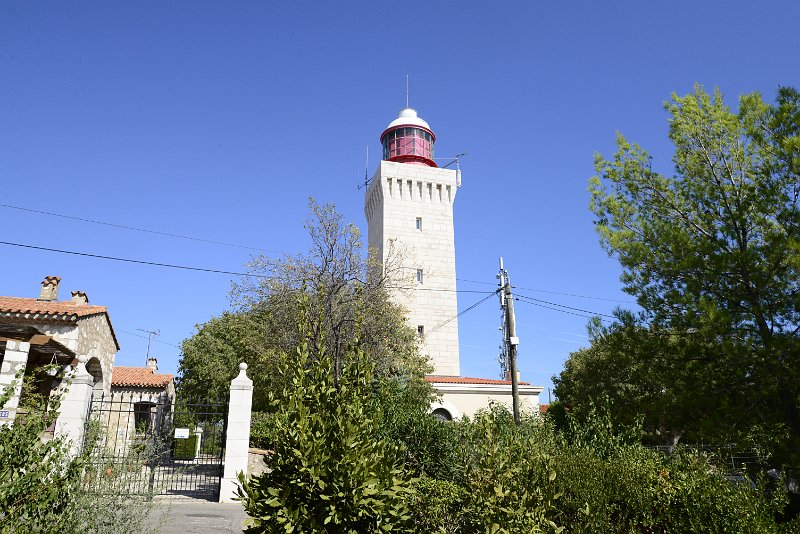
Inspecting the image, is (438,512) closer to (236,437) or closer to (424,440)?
(424,440)

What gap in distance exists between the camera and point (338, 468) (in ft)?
14.5

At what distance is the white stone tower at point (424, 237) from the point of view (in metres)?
34.2

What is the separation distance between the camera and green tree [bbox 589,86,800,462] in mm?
8297

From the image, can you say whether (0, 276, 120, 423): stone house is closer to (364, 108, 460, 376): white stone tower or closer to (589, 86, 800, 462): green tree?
(589, 86, 800, 462): green tree

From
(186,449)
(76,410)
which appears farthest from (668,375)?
(186,449)

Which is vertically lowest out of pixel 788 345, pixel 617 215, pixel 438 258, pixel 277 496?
pixel 277 496

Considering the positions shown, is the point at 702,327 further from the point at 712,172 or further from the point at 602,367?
the point at 602,367

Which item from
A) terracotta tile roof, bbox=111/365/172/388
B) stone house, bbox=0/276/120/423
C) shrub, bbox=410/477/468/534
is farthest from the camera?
terracotta tile roof, bbox=111/365/172/388

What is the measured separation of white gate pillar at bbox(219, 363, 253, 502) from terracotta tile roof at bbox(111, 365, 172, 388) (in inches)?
700

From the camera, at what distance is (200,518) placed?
10.0 metres

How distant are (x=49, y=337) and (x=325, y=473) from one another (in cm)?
1136

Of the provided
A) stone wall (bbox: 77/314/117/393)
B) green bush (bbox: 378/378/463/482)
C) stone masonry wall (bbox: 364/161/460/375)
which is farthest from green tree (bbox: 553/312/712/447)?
stone masonry wall (bbox: 364/161/460/375)

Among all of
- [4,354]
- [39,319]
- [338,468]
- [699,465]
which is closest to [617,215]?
[699,465]

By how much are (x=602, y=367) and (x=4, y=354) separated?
23939 mm
